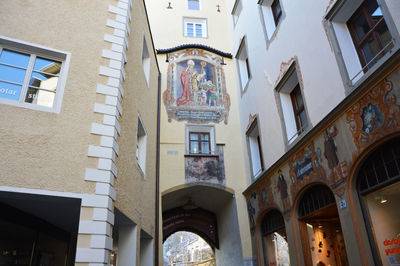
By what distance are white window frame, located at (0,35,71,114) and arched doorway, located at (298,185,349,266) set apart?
18.5 ft

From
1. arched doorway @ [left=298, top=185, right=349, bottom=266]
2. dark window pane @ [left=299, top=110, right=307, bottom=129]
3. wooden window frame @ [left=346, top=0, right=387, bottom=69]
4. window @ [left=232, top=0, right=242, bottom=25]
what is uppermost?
window @ [left=232, top=0, right=242, bottom=25]

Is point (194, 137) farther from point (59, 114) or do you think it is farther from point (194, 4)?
point (59, 114)

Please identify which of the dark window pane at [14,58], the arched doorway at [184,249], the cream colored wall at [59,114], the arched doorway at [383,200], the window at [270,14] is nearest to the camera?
the cream colored wall at [59,114]

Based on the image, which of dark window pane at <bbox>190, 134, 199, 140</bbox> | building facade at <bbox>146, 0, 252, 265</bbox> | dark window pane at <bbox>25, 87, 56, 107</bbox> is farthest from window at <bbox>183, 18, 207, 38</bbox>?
dark window pane at <bbox>25, 87, 56, 107</bbox>

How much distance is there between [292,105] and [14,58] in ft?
22.2

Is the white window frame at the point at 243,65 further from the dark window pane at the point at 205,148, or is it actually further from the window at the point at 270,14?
the dark window pane at the point at 205,148

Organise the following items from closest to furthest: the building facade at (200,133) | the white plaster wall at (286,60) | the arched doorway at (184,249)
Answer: the white plaster wall at (286,60), the building facade at (200,133), the arched doorway at (184,249)

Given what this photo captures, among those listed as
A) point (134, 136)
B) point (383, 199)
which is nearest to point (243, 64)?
point (134, 136)

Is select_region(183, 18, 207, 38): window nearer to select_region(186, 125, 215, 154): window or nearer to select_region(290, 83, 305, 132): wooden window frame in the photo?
select_region(186, 125, 215, 154): window

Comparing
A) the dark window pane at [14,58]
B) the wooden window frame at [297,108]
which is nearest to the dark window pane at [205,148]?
the wooden window frame at [297,108]

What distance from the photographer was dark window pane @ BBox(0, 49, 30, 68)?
5281 mm

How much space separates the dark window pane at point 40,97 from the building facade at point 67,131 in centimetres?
2

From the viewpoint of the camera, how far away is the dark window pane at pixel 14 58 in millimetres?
5281

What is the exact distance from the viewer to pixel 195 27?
52.0 ft
